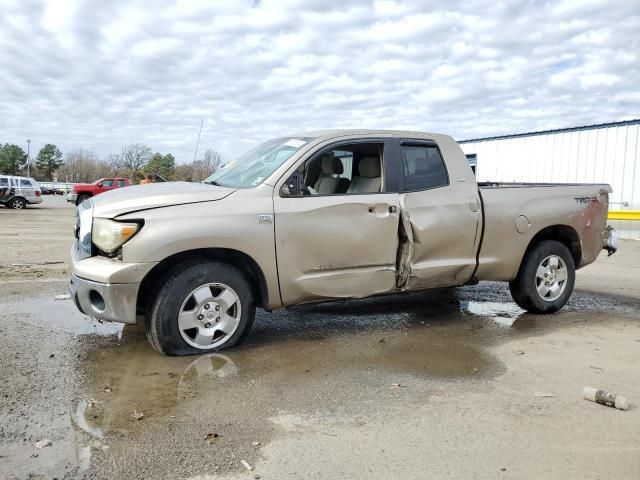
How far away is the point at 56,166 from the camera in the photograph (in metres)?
119

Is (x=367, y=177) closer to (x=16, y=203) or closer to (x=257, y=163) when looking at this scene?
(x=257, y=163)

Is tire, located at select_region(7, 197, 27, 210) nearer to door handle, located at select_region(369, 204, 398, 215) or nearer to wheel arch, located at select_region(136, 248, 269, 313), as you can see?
wheel arch, located at select_region(136, 248, 269, 313)

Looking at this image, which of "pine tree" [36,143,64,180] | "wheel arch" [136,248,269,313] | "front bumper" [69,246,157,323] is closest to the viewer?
"front bumper" [69,246,157,323]

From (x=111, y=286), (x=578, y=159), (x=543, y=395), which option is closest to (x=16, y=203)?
(x=578, y=159)

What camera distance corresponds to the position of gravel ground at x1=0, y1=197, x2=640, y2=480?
285 cm

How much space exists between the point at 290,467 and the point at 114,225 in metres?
2.33

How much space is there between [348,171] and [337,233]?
3.02ft

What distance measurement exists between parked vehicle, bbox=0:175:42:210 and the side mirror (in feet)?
83.7

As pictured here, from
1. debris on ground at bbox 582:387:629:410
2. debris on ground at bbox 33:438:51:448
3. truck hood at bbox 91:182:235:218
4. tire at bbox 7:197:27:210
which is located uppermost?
truck hood at bbox 91:182:235:218

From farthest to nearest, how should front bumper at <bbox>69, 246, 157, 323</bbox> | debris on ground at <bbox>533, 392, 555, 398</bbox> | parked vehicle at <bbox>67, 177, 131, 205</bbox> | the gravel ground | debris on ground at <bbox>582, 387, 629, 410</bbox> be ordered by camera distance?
parked vehicle at <bbox>67, 177, 131, 205</bbox>, front bumper at <bbox>69, 246, 157, 323</bbox>, debris on ground at <bbox>533, 392, 555, 398</bbox>, debris on ground at <bbox>582, 387, 629, 410</bbox>, the gravel ground

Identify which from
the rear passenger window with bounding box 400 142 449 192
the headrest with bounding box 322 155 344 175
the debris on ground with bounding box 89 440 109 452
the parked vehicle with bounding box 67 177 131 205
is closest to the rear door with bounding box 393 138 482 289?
the rear passenger window with bounding box 400 142 449 192

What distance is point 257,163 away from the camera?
5.16 meters

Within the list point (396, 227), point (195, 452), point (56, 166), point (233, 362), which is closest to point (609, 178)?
point (396, 227)

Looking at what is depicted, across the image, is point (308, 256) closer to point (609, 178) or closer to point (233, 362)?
point (233, 362)
